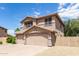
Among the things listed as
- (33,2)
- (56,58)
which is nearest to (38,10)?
(33,2)

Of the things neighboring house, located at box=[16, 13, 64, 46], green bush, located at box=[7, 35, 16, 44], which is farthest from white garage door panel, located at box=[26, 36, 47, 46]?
green bush, located at box=[7, 35, 16, 44]

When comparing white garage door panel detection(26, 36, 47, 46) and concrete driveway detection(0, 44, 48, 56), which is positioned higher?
white garage door panel detection(26, 36, 47, 46)

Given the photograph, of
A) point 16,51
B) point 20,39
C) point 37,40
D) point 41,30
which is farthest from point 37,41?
point 16,51

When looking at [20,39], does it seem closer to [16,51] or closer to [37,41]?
[37,41]

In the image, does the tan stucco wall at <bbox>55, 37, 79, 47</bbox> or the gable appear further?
the gable

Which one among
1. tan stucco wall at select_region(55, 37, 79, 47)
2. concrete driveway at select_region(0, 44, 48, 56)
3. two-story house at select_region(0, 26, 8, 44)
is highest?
two-story house at select_region(0, 26, 8, 44)

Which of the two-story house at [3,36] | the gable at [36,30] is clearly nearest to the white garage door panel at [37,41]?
the gable at [36,30]

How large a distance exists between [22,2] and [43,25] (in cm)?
332

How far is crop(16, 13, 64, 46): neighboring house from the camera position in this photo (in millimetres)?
14312

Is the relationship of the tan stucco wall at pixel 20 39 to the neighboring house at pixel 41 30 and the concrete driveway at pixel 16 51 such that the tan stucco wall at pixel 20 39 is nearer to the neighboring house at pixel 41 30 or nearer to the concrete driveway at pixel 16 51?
the neighboring house at pixel 41 30

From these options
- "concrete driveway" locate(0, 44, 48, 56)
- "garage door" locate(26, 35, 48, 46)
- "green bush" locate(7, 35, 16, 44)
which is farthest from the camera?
"garage door" locate(26, 35, 48, 46)

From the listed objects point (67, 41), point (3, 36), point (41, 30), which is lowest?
point (67, 41)

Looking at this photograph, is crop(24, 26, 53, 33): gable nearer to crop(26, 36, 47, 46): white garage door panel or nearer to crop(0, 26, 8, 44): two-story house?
crop(26, 36, 47, 46): white garage door panel

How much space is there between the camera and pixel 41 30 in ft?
47.7
